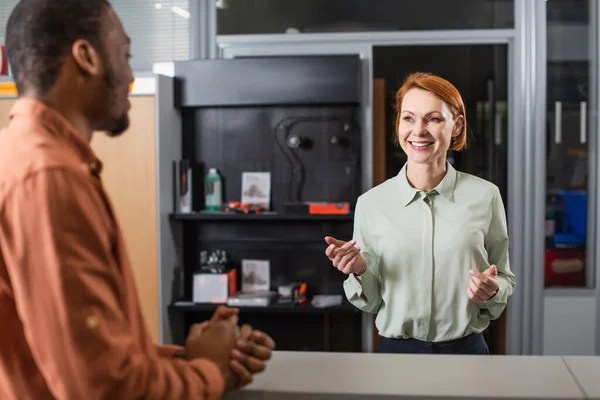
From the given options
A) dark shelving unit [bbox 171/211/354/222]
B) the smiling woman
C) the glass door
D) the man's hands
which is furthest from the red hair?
the glass door

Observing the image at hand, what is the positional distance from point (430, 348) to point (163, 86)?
2.00 metres

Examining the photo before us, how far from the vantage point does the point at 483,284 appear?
3.88 ft

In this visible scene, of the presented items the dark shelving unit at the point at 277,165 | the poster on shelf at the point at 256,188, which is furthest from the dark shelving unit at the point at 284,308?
the poster on shelf at the point at 256,188

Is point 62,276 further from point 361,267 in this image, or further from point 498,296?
point 498,296

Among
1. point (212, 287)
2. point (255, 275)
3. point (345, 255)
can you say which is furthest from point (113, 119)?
point (255, 275)

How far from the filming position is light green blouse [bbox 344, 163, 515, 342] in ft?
4.14

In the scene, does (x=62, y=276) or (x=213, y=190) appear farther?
(x=213, y=190)

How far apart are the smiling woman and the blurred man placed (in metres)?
0.55

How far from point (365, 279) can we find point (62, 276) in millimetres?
824

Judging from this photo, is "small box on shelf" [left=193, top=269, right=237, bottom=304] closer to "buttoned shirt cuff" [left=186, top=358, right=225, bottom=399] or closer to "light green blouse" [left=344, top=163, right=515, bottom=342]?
"light green blouse" [left=344, top=163, right=515, bottom=342]

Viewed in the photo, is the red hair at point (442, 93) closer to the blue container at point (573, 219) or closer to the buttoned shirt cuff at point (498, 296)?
the buttoned shirt cuff at point (498, 296)

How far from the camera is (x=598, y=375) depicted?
34.5 inches

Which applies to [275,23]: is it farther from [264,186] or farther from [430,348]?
[430,348]

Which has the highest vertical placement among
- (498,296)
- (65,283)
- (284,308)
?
(65,283)
